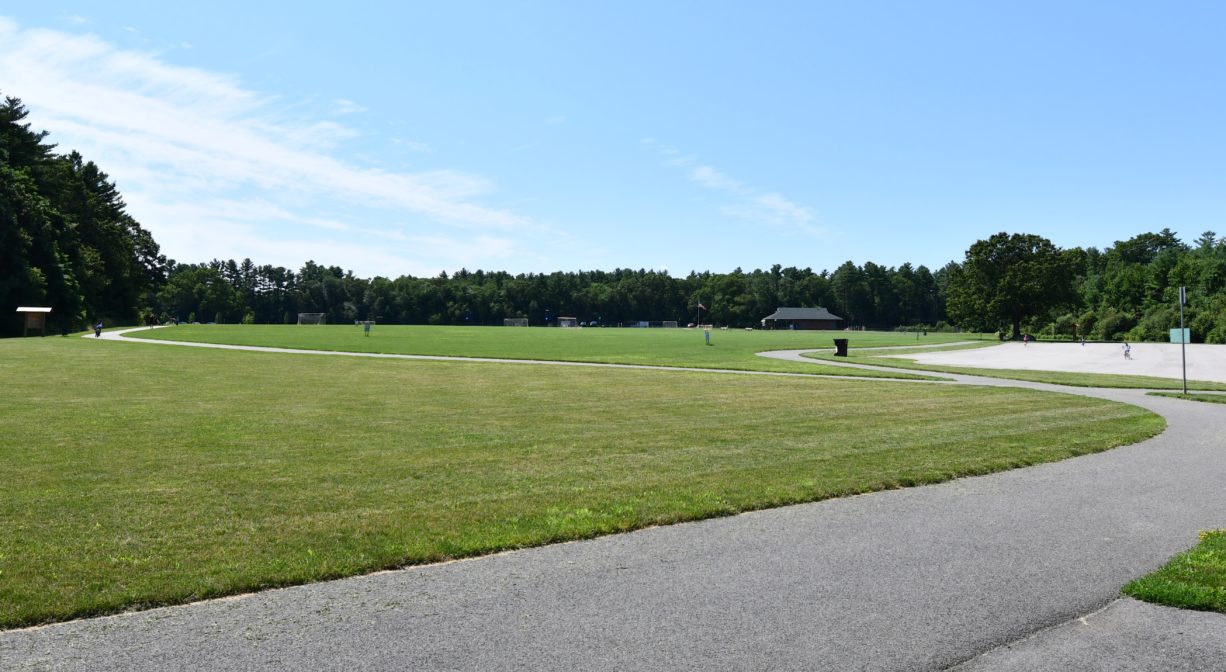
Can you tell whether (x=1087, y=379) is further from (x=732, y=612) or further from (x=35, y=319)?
(x=35, y=319)

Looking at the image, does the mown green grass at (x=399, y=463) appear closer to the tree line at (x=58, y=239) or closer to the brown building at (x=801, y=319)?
the tree line at (x=58, y=239)

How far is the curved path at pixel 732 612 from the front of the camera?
467 centimetres

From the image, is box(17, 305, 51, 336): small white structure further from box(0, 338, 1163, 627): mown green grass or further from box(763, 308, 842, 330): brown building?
box(763, 308, 842, 330): brown building

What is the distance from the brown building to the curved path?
6376 inches

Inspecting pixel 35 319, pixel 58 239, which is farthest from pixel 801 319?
pixel 35 319

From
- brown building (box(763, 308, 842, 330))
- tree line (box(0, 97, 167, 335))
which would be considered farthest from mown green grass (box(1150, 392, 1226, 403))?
brown building (box(763, 308, 842, 330))

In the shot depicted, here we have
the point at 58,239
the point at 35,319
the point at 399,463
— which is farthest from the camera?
the point at 58,239

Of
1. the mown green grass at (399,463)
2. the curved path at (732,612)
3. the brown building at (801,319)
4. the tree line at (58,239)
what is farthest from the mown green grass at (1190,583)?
the brown building at (801,319)

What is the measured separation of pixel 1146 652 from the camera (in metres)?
4.83

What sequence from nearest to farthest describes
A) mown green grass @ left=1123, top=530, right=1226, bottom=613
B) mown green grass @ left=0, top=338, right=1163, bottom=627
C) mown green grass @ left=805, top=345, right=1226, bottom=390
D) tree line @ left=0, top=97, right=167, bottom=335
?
mown green grass @ left=1123, top=530, right=1226, bottom=613
mown green grass @ left=0, top=338, right=1163, bottom=627
mown green grass @ left=805, top=345, right=1226, bottom=390
tree line @ left=0, top=97, right=167, bottom=335

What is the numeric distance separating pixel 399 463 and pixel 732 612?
6.79 metres

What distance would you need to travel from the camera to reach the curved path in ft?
15.3

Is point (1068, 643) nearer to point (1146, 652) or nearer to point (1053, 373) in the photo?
point (1146, 652)

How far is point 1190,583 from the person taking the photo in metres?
5.91
